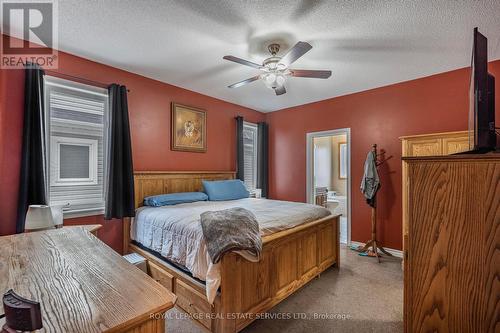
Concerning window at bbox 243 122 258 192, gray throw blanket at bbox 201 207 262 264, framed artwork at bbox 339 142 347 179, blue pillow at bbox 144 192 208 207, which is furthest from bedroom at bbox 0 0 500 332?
framed artwork at bbox 339 142 347 179

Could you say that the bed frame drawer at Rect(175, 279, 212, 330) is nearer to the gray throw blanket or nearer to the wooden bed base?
the wooden bed base

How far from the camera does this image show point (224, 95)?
4.27m

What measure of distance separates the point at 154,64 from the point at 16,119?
155 centimetres

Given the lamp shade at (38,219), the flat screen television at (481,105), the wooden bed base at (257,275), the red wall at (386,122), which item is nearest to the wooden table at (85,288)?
the lamp shade at (38,219)

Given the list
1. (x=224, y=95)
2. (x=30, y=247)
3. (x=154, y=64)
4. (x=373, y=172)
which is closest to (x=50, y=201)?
(x=30, y=247)

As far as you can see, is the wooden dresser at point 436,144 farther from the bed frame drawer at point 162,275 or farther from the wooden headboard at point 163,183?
the wooden headboard at point 163,183

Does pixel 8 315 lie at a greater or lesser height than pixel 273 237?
greater

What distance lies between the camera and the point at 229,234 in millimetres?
1821

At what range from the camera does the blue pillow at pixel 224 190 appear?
3.63m

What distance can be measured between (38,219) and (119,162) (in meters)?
1.19

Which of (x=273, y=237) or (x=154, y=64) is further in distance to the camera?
(x=154, y=64)

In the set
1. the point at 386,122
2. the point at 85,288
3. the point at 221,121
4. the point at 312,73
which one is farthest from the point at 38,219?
the point at 386,122

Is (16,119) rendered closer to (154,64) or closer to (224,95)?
(154,64)
